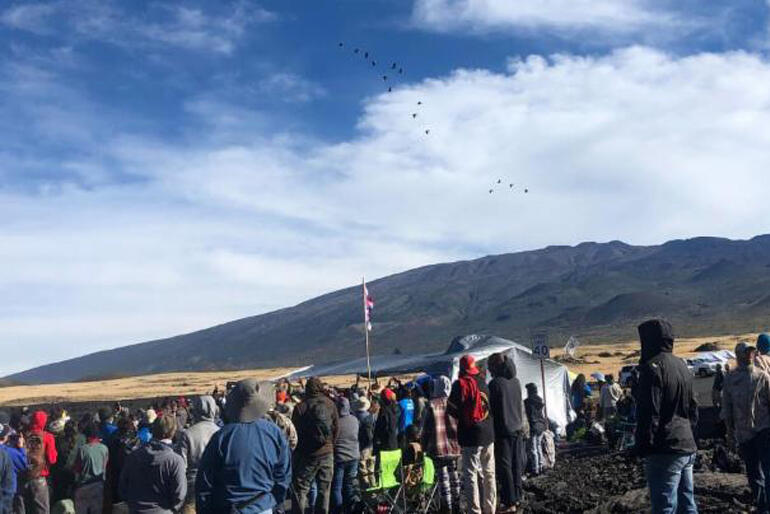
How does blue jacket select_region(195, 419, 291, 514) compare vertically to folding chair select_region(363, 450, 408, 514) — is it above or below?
above

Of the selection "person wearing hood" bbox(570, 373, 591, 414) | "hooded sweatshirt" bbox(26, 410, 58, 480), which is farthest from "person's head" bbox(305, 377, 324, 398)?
"person wearing hood" bbox(570, 373, 591, 414)

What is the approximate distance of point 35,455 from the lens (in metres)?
9.48

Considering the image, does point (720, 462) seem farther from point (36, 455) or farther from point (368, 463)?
point (36, 455)

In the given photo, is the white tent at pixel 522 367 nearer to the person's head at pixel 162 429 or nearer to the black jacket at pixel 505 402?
the black jacket at pixel 505 402

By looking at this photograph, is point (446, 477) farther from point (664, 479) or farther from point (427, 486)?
point (664, 479)

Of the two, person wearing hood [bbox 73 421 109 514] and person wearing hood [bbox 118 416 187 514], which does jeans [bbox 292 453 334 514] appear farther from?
person wearing hood [bbox 118 416 187 514]

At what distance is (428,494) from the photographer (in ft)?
37.1

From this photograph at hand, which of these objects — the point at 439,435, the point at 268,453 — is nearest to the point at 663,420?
the point at 268,453

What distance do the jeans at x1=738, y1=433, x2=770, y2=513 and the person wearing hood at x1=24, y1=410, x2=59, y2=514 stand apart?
7.15 m

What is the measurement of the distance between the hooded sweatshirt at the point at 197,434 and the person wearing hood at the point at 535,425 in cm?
727

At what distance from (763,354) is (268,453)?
5.52 meters

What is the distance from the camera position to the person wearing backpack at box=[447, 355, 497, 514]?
986cm

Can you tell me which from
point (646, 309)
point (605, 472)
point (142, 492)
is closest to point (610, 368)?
point (605, 472)

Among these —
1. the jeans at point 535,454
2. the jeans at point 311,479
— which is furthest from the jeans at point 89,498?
the jeans at point 535,454
